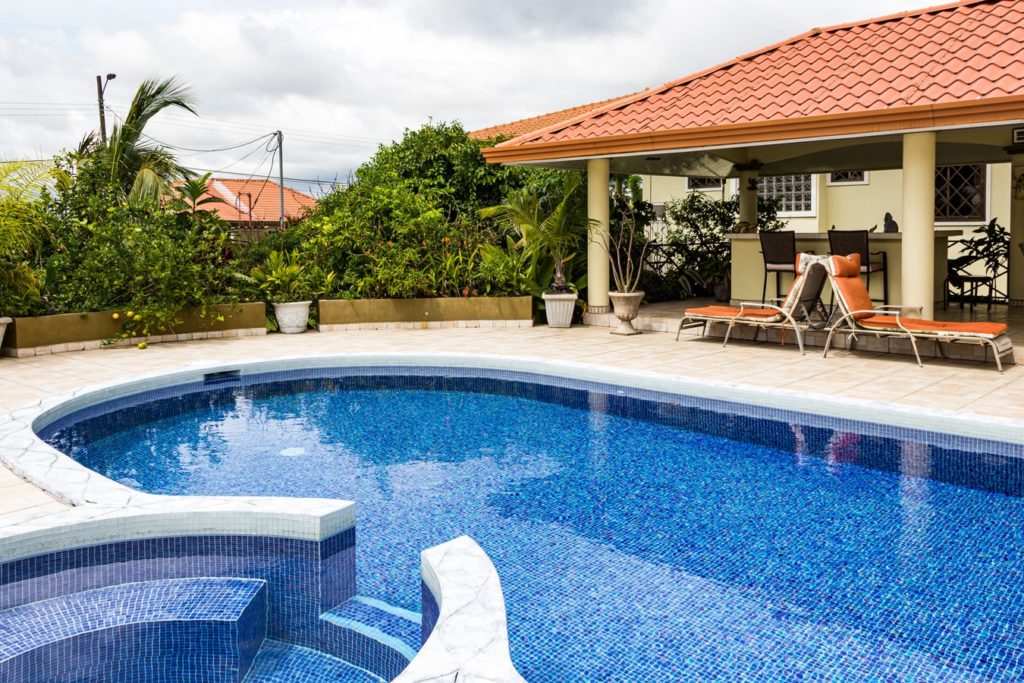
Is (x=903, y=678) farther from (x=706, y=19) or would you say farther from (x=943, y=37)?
(x=706, y=19)

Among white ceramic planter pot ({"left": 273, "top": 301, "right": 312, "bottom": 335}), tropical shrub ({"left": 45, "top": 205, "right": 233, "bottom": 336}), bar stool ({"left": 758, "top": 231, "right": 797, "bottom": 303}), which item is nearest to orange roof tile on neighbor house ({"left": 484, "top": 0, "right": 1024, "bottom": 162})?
bar stool ({"left": 758, "top": 231, "right": 797, "bottom": 303})

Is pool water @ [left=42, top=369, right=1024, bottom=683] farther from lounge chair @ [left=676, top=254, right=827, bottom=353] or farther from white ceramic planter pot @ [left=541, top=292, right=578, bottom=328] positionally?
white ceramic planter pot @ [left=541, top=292, right=578, bottom=328]

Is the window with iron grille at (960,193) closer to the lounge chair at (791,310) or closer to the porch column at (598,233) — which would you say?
the porch column at (598,233)

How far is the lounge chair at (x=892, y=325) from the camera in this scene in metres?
→ 9.01

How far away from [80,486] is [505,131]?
23.7 m

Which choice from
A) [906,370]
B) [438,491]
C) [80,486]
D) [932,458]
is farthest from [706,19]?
[80,486]

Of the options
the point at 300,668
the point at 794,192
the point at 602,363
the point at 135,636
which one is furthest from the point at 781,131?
the point at 794,192

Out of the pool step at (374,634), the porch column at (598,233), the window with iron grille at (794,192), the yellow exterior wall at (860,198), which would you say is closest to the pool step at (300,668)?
the pool step at (374,634)

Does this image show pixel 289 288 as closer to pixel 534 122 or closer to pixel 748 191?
pixel 748 191

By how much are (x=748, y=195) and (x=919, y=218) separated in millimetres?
6747

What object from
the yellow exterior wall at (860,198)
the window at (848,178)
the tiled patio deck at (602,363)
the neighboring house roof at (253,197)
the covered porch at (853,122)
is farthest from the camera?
the neighboring house roof at (253,197)

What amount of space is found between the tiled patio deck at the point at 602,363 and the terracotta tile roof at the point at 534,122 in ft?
45.3

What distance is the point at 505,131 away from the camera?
2752cm

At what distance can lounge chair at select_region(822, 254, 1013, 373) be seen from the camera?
9008 mm
